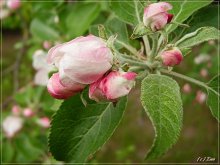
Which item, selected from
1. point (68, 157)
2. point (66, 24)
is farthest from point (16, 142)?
point (68, 157)

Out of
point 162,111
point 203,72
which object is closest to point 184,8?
point 162,111

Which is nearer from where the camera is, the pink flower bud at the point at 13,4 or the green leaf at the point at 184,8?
the green leaf at the point at 184,8

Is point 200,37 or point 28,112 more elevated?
point 200,37

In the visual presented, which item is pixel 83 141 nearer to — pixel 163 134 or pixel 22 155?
pixel 163 134

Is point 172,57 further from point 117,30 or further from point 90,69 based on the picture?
point 117,30

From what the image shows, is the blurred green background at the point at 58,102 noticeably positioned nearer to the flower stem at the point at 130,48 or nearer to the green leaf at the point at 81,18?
the green leaf at the point at 81,18

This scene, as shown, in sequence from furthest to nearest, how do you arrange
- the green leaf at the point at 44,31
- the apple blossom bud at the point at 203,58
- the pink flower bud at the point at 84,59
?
the apple blossom bud at the point at 203,58
the green leaf at the point at 44,31
the pink flower bud at the point at 84,59

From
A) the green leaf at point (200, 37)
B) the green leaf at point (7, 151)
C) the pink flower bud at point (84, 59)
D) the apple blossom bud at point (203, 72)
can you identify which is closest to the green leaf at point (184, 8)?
the green leaf at point (200, 37)
